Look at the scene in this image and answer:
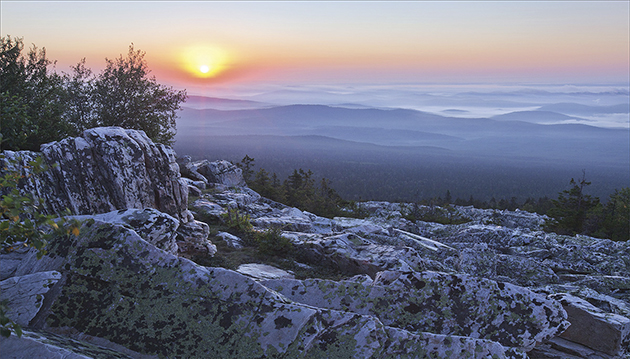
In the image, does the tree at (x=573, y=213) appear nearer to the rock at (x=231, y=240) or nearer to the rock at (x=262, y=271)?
the rock at (x=231, y=240)

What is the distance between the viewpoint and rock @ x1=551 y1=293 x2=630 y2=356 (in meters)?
8.82

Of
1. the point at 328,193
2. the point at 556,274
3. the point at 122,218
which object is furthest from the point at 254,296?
the point at 328,193

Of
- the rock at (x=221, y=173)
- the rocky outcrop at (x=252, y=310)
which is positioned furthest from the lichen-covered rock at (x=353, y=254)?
the rock at (x=221, y=173)

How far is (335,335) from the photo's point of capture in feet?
19.8

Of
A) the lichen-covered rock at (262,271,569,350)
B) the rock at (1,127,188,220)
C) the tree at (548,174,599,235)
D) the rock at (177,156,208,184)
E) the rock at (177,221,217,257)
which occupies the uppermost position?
the rock at (1,127,188,220)

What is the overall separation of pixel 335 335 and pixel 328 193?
48.3m

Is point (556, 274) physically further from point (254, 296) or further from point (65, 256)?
point (65, 256)

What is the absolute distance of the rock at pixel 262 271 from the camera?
12.0 m

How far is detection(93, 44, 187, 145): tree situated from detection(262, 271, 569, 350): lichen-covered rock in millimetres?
21965

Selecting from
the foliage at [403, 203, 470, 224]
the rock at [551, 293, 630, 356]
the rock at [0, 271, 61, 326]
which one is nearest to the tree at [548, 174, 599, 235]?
the foliage at [403, 203, 470, 224]

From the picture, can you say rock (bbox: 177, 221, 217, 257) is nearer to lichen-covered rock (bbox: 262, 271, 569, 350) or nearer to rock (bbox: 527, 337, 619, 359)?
lichen-covered rock (bbox: 262, 271, 569, 350)

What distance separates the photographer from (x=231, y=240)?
16.2m

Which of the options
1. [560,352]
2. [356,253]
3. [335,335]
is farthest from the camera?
[356,253]

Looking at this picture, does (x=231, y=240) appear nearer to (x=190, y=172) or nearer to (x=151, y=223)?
(x=151, y=223)
